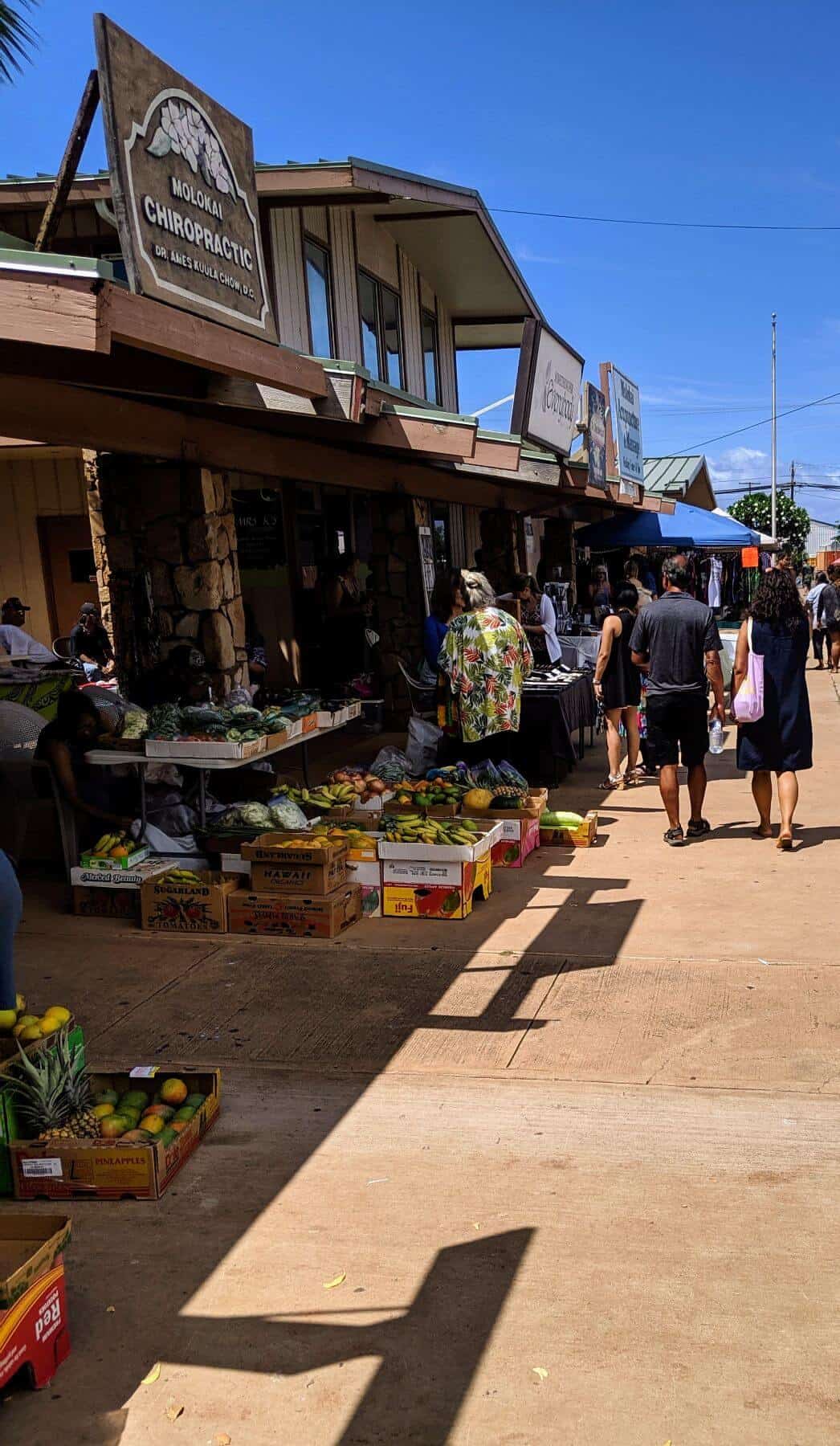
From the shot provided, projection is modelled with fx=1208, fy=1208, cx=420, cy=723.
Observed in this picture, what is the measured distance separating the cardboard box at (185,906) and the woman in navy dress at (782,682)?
146 inches

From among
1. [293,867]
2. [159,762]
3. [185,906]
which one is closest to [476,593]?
[159,762]

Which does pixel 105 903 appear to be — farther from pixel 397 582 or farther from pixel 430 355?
pixel 430 355

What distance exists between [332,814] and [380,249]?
27.2ft

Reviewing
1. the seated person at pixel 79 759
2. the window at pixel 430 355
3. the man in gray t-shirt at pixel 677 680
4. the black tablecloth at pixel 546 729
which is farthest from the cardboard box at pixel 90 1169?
the window at pixel 430 355

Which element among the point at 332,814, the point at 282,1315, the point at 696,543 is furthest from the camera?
the point at 696,543

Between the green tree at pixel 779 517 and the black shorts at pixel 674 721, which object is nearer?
the black shorts at pixel 674 721

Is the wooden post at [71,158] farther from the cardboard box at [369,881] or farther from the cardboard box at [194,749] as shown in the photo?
the cardboard box at [369,881]

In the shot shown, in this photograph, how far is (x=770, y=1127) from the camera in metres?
4.26

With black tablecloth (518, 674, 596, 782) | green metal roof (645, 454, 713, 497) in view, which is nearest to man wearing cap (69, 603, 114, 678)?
black tablecloth (518, 674, 596, 782)

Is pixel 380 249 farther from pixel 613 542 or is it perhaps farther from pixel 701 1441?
pixel 701 1441

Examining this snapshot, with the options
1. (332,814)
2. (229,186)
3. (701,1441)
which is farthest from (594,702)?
(701,1441)

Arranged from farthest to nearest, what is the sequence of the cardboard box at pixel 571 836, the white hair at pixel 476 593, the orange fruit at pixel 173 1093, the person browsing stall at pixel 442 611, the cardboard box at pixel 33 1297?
the person browsing stall at pixel 442 611, the white hair at pixel 476 593, the cardboard box at pixel 571 836, the orange fruit at pixel 173 1093, the cardboard box at pixel 33 1297

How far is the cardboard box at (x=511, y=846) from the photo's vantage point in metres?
8.11

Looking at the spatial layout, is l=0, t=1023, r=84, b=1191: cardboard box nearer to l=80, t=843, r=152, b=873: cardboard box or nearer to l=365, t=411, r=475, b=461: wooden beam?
l=80, t=843, r=152, b=873: cardboard box
